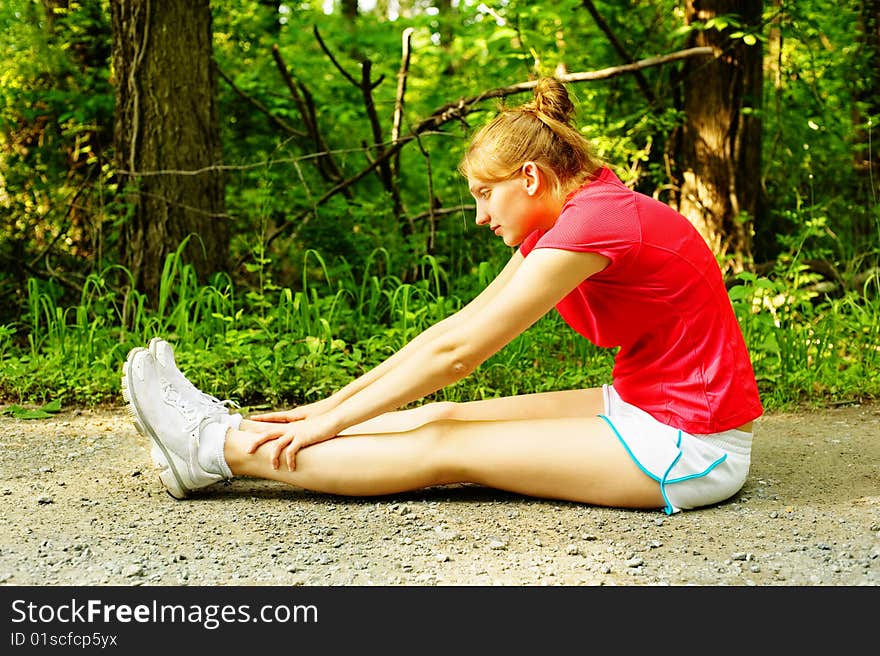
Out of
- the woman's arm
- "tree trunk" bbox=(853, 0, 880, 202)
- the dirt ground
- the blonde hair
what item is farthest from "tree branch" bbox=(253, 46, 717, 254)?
the dirt ground

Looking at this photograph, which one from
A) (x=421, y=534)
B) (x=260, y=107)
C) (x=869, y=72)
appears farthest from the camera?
(x=260, y=107)

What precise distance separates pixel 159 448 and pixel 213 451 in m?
0.14

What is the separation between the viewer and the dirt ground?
2092 mm

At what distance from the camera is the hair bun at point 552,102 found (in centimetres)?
250

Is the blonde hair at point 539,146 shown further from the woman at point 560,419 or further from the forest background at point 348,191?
the forest background at point 348,191

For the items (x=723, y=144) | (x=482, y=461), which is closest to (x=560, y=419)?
(x=482, y=461)

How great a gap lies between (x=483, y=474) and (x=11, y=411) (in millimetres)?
2080

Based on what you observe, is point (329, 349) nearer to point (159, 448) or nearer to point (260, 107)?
point (159, 448)

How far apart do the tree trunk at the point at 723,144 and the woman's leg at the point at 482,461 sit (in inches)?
114

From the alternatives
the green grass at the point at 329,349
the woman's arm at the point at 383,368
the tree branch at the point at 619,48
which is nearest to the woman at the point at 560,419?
the woman's arm at the point at 383,368

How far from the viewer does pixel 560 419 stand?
2555 mm

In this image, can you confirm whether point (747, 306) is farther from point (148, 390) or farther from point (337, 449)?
point (148, 390)

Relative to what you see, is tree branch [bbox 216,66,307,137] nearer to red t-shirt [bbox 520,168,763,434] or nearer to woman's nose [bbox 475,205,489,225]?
woman's nose [bbox 475,205,489,225]
